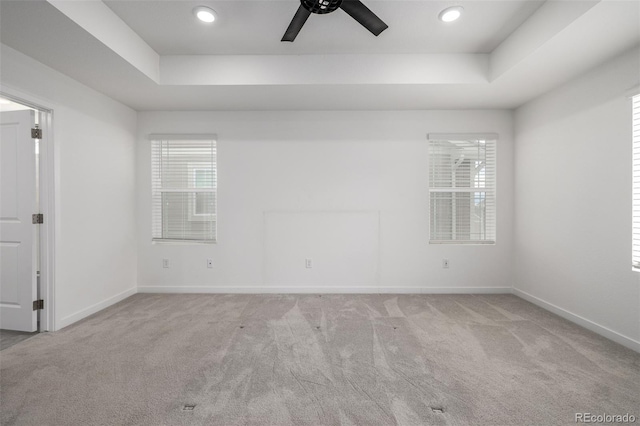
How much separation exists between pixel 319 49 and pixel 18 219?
3.40 m

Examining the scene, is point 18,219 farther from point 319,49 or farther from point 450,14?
point 450,14

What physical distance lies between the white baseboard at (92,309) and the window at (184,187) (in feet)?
2.57

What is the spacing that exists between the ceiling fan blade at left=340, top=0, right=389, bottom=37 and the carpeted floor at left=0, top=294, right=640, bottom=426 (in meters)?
2.49

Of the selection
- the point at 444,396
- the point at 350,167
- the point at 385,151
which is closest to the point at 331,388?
the point at 444,396

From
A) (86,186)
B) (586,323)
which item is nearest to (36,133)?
(86,186)

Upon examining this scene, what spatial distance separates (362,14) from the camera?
1.80 meters

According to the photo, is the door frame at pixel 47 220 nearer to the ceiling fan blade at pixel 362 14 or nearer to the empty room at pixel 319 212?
the empty room at pixel 319 212

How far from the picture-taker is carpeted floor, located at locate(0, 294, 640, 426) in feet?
5.10

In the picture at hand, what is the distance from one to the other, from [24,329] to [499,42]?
17.8 feet

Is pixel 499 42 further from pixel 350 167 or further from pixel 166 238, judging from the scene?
pixel 166 238

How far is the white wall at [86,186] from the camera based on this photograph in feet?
8.16

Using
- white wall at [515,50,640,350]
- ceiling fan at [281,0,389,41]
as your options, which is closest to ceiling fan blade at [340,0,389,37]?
ceiling fan at [281,0,389,41]

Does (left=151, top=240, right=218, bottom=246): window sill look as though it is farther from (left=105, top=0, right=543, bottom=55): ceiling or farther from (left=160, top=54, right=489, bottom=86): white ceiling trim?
(left=105, top=0, right=543, bottom=55): ceiling

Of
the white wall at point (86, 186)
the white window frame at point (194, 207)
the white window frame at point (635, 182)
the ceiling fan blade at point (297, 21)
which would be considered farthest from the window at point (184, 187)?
the white window frame at point (635, 182)
